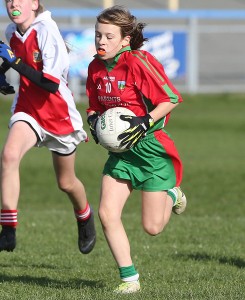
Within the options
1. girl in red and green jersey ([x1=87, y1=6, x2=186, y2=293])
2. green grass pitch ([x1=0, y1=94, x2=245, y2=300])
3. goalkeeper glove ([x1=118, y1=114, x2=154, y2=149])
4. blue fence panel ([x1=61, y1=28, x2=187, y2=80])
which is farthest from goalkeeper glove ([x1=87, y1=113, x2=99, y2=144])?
blue fence panel ([x1=61, y1=28, x2=187, y2=80])

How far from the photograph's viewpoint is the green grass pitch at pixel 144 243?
6.87 m

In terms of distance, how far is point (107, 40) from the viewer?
22.0ft

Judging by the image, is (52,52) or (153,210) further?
(52,52)

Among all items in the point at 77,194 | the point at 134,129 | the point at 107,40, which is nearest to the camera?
the point at 134,129

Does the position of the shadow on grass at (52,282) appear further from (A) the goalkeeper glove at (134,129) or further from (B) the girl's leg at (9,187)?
(A) the goalkeeper glove at (134,129)

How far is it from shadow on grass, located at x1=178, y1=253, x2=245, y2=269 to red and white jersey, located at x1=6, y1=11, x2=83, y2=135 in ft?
5.88

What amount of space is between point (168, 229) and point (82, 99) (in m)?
15.4

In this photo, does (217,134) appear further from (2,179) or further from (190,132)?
(2,179)

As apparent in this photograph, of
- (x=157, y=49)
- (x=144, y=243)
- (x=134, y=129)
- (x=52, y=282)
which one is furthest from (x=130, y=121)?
(x=157, y=49)

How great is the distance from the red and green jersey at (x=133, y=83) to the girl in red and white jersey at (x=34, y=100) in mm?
559

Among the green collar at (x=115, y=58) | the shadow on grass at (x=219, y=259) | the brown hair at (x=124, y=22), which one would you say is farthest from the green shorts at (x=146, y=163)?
the shadow on grass at (x=219, y=259)

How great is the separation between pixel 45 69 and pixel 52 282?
5.29ft

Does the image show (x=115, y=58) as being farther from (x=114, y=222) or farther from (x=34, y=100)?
(x=114, y=222)

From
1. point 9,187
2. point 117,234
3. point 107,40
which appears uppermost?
point 107,40
